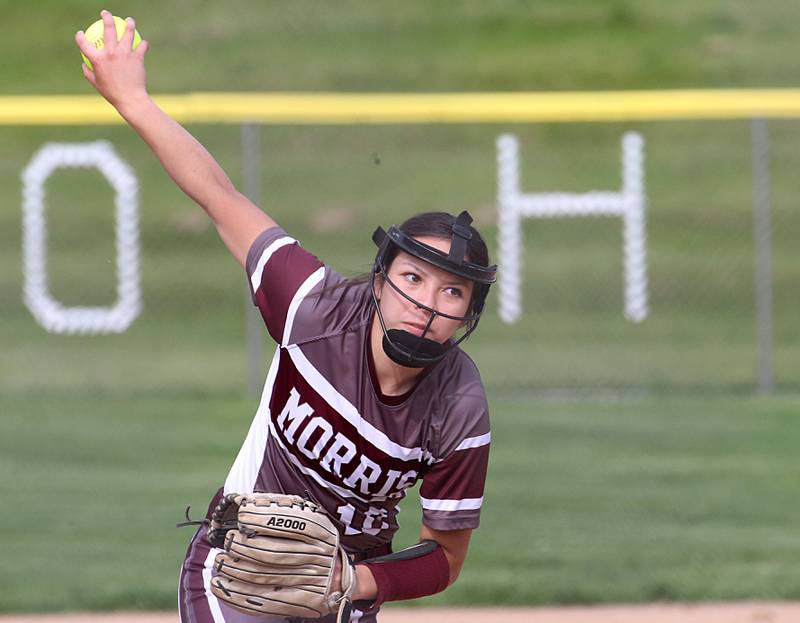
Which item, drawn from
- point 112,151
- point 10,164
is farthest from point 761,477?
point 10,164

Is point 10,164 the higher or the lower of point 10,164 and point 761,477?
the higher

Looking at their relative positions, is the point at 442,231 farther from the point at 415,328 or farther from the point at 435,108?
the point at 435,108

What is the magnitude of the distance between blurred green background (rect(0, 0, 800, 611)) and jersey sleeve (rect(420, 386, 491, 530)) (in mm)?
2228

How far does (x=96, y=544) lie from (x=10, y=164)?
7.78 m

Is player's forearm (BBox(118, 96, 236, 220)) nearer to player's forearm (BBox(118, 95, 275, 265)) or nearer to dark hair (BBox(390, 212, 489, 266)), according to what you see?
player's forearm (BBox(118, 95, 275, 265))

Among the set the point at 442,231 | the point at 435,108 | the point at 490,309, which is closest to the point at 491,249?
the point at 490,309

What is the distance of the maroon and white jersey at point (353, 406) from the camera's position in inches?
130

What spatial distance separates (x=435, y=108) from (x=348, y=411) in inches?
258

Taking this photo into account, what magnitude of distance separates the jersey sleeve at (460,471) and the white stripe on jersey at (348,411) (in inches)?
3.0

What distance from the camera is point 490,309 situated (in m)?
10.6

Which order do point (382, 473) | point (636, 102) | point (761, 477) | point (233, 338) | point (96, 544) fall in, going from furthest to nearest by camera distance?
point (233, 338), point (636, 102), point (761, 477), point (96, 544), point (382, 473)

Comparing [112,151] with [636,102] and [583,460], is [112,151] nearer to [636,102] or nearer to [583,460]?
[636,102]

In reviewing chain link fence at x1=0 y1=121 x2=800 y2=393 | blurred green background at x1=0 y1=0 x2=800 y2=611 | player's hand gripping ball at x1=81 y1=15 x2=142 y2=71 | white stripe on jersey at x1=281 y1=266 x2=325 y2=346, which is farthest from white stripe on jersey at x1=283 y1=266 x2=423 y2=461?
chain link fence at x1=0 y1=121 x2=800 y2=393

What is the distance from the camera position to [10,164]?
13.5 meters
